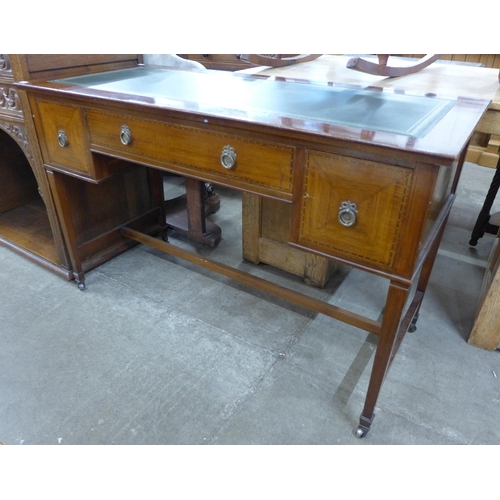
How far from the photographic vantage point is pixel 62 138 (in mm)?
1736

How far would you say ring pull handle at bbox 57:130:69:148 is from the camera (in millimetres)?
1727

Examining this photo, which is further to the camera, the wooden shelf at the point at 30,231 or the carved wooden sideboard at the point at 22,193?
the wooden shelf at the point at 30,231

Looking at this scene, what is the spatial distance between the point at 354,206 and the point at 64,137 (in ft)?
4.10

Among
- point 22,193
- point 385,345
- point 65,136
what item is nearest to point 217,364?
point 385,345

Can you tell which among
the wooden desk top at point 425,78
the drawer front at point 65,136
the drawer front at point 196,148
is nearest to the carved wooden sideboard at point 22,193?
the drawer front at point 65,136

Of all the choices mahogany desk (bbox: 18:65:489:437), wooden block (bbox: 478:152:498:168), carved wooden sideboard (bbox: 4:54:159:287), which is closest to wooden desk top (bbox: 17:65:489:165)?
mahogany desk (bbox: 18:65:489:437)

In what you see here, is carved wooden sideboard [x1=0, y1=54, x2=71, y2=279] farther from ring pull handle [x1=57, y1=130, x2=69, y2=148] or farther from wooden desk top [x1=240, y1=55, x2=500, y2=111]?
wooden desk top [x1=240, y1=55, x2=500, y2=111]

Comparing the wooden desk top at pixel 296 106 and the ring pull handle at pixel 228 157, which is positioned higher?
the wooden desk top at pixel 296 106

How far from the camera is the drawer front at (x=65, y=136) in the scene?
1.66 m

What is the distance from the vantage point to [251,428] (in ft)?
4.90

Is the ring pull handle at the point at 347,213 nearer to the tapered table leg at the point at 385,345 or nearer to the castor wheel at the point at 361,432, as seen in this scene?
the tapered table leg at the point at 385,345

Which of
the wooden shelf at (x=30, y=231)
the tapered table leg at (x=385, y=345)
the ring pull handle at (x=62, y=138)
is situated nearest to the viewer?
the tapered table leg at (x=385, y=345)

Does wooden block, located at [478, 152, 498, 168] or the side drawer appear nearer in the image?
the side drawer

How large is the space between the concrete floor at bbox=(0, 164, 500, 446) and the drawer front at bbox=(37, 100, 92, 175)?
711 millimetres
